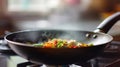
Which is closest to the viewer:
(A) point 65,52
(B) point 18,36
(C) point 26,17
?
(A) point 65,52

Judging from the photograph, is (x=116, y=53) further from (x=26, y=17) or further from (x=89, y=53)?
(x=26, y=17)

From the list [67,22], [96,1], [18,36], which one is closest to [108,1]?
[96,1]

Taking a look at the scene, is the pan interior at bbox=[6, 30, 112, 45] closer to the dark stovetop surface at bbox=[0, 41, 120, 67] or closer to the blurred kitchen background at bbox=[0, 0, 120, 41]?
the dark stovetop surface at bbox=[0, 41, 120, 67]

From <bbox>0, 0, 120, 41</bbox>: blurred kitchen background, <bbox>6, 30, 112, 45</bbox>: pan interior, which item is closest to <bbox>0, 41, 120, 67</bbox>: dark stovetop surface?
<bbox>6, 30, 112, 45</bbox>: pan interior

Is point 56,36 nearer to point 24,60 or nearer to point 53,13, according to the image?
point 24,60

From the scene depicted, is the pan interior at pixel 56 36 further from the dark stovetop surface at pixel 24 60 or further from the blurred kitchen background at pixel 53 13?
the blurred kitchen background at pixel 53 13

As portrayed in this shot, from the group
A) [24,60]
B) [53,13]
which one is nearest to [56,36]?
[24,60]

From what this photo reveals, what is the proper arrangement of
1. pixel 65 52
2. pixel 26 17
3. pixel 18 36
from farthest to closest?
pixel 26 17
pixel 18 36
pixel 65 52

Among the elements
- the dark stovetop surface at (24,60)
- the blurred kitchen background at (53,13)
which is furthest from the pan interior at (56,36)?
the blurred kitchen background at (53,13)
